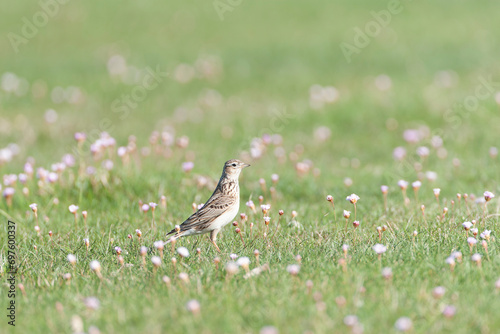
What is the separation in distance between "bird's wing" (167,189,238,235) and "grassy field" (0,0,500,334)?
248 mm

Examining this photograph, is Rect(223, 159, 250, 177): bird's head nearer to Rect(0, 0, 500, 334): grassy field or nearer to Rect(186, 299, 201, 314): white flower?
Rect(0, 0, 500, 334): grassy field

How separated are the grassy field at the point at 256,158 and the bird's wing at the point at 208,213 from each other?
248 mm

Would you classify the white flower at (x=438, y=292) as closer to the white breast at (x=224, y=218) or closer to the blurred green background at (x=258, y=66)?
the white breast at (x=224, y=218)

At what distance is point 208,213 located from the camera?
20.5ft

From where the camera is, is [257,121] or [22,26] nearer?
[257,121]

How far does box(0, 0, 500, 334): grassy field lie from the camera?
15.4 ft

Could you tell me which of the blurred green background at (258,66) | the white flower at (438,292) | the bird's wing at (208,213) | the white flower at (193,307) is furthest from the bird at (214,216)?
the blurred green background at (258,66)

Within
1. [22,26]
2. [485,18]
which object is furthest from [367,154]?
[22,26]

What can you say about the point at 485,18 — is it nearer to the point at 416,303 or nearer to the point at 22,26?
the point at 22,26

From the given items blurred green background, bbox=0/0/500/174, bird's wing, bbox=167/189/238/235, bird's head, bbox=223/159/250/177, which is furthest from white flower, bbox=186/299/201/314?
blurred green background, bbox=0/0/500/174

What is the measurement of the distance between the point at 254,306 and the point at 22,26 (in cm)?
1931

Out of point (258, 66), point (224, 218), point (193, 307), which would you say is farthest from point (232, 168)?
point (258, 66)

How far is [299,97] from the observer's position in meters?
14.4

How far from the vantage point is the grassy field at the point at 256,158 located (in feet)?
15.4
